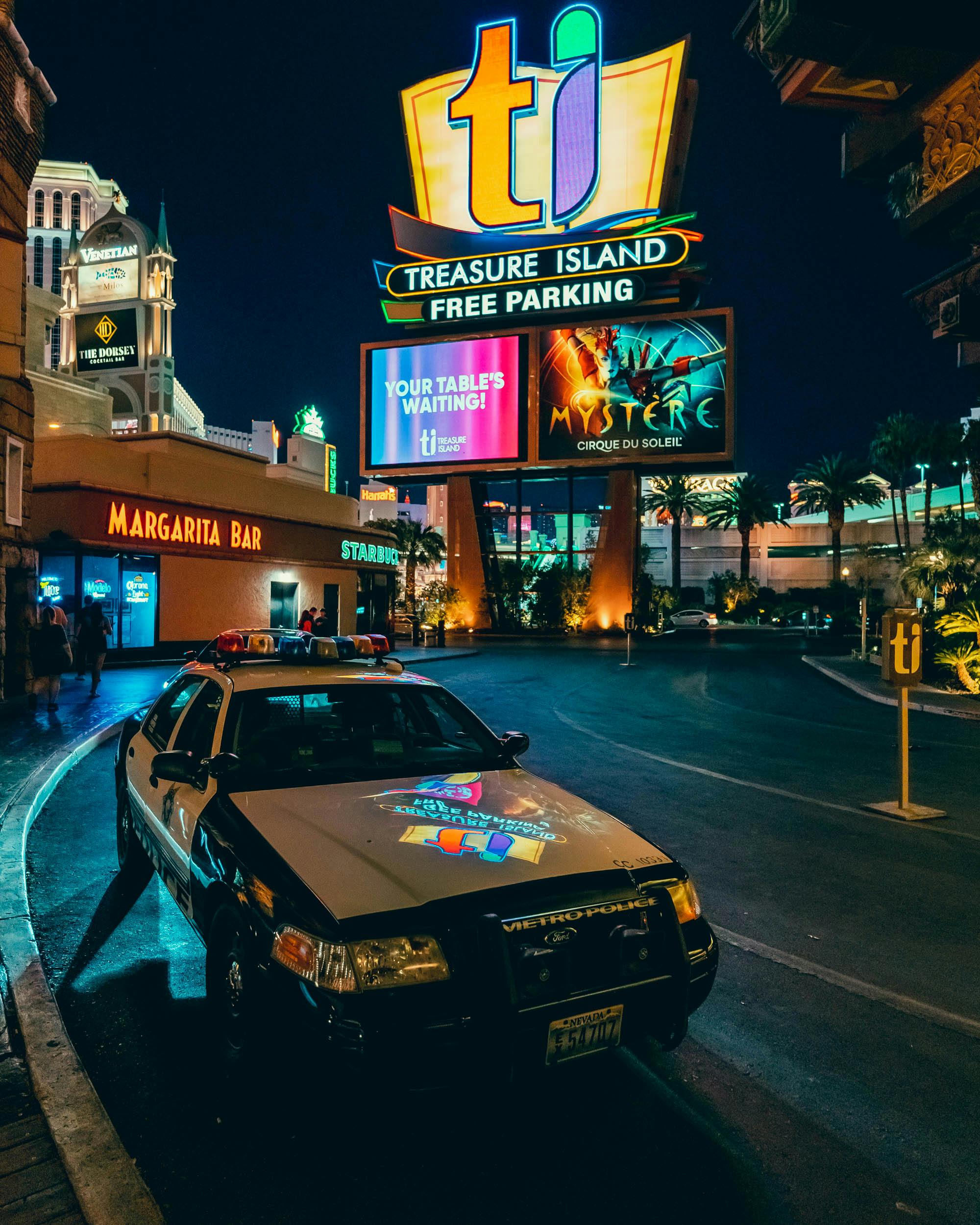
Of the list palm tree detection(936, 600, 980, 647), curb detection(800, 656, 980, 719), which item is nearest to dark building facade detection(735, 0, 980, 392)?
palm tree detection(936, 600, 980, 647)

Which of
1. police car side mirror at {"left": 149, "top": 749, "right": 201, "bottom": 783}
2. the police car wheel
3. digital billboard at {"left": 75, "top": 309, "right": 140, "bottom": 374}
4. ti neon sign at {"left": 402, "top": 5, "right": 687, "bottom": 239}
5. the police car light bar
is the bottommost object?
the police car wheel

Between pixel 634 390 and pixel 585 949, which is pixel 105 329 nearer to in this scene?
pixel 634 390

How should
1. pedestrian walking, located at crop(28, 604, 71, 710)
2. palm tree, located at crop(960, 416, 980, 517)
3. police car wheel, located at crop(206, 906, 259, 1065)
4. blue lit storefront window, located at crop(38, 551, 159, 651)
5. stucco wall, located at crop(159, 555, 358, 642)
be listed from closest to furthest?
police car wheel, located at crop(206, 906, 259, 1065), pedestrian walking, located at crop(28, 604, 71, 710), palm tree, located at crop(960, 416, 980, 517), blue lit storefront window, located at crop(38, 551, 159, 651), stucco wall, located at crop(159, 555, 358, 642)

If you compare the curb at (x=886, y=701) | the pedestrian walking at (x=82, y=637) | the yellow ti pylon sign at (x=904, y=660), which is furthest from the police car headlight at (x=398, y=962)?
the pedestrian walking at (x=82, y=637)

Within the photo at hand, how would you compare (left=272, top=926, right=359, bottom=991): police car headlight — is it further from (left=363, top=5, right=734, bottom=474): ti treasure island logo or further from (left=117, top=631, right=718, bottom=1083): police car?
(left=363, top=5, right=734, bottom=474): ti treasure island logo

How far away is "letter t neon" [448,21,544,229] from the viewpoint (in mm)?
45438

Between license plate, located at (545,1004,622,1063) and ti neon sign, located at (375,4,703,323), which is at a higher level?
ti neon sign, located at (375,4,703,323)

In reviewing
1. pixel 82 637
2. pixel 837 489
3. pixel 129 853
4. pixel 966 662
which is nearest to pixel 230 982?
pixel 129 853

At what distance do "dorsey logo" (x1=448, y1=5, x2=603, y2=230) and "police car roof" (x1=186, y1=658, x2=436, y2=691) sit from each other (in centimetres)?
4681

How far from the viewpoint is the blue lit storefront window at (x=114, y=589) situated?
71.3 feet

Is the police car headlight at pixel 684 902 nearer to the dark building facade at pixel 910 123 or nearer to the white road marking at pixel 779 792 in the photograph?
the white road marking at pixel 779 792

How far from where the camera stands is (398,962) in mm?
2578

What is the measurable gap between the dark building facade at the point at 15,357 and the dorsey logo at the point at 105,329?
40.4m

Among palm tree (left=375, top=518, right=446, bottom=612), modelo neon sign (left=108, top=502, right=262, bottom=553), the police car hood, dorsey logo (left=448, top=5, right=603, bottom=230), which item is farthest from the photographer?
palm tree (left=375, top=518, right=446, bottom=612)
